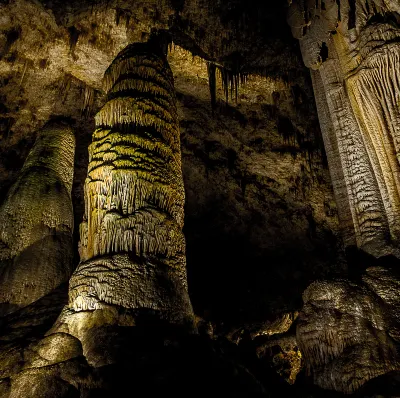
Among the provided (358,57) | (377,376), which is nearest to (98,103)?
(358,57)

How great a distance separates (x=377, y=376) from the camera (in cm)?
366

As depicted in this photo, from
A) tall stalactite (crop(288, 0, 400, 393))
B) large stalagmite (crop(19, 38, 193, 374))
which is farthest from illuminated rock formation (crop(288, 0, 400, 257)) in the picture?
large stalagmite (crop(19, 38, 193, 374))

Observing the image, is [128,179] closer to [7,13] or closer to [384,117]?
[384,117]

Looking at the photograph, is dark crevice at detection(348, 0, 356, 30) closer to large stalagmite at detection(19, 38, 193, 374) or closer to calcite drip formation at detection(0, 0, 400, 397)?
calcite drip formation at detection(0, 0, 400, 397)

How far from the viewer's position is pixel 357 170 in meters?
5.70

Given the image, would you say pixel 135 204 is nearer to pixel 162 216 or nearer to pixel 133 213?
pixel 133 213

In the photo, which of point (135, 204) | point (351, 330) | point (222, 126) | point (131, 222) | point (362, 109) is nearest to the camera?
point (351, 330)

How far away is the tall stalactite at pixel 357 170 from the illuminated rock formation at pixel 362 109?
0.01 metres

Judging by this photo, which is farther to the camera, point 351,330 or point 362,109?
point 362,109

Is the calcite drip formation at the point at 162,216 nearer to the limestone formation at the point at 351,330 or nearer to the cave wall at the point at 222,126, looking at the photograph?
the limestone formation at the point at 351,330

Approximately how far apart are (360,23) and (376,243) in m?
3.35

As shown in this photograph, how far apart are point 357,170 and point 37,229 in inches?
193

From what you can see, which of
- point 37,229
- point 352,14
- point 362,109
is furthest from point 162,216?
point 352,14

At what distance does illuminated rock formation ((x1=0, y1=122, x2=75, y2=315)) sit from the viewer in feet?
18.8
